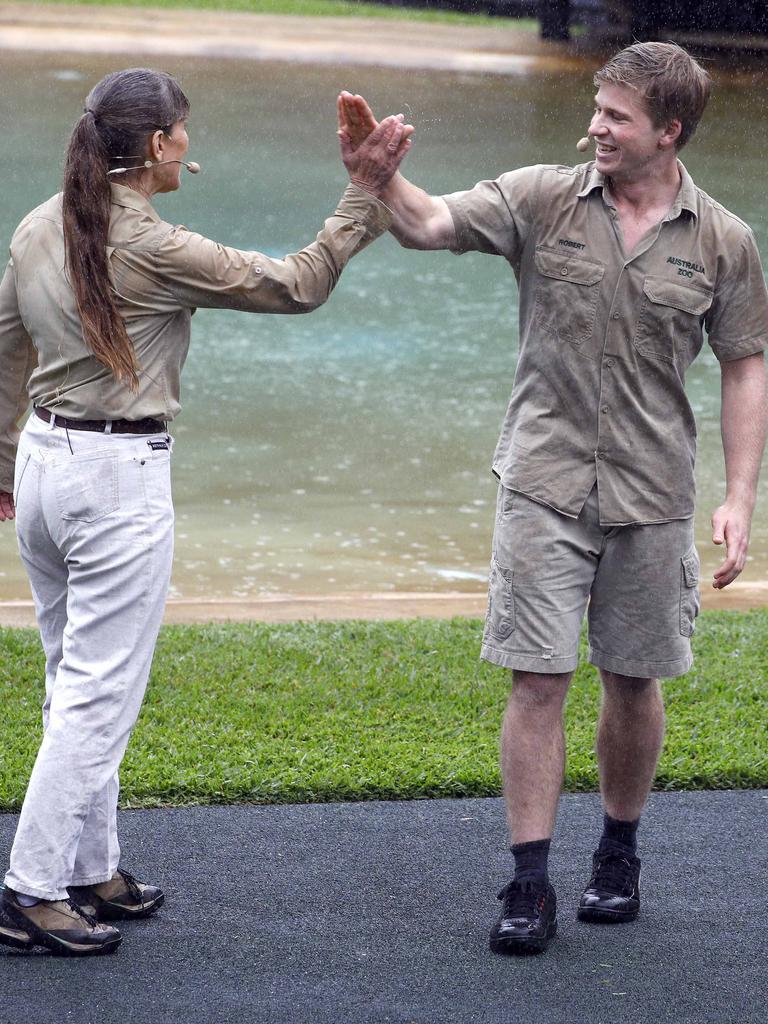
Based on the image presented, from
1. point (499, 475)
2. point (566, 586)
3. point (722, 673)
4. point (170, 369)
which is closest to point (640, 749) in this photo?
point (566, 586)

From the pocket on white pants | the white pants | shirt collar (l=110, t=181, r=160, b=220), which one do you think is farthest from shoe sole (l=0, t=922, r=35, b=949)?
shirt collar (l=110, t=181, r=160, b=220)

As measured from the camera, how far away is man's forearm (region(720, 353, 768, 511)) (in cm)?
368

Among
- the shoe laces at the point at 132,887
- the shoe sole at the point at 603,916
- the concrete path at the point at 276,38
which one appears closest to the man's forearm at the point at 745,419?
the shoe sole at the point at 603,916

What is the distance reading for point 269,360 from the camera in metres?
13.7

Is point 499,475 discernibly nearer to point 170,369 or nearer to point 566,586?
point 566,586

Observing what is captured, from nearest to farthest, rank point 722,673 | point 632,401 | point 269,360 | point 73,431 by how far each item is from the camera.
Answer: point 73,431 → point 632,401 → point 722,673 → point 269,360

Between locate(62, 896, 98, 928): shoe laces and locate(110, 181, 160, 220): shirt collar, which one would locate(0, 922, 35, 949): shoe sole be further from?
locate(110, 181, 160, 220): shirt collar

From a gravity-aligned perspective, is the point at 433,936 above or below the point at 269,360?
above

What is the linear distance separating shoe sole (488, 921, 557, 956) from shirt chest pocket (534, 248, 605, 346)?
1288 millimetres

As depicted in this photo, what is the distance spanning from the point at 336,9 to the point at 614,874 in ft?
130

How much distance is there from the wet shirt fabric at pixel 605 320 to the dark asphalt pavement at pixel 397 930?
0.95 meters

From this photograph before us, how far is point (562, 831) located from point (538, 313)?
1.41m

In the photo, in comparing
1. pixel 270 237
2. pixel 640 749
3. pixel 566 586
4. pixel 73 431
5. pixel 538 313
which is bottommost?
pixel 270 237

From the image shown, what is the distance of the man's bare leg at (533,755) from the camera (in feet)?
11.6
